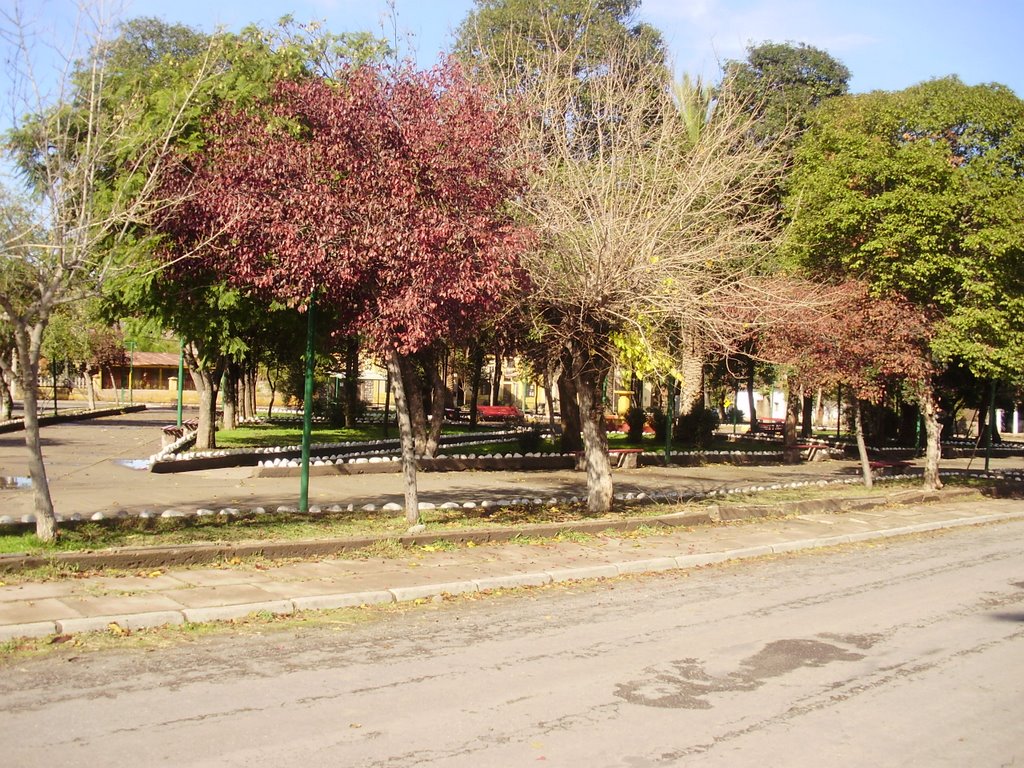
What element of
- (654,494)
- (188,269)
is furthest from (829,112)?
(188,269)

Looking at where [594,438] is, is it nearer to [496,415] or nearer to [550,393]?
[550,393]

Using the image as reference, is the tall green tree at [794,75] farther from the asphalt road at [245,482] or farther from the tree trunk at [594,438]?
the tree trunk at [594,438]

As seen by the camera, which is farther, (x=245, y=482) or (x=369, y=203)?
(x=245, y=482)

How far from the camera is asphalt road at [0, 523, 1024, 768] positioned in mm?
5531

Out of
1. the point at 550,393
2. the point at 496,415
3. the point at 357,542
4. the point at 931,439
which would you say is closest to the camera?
A: the point at 357,542

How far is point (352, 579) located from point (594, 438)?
669 cm

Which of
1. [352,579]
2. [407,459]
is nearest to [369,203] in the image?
[407,459]

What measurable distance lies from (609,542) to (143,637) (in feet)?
23.6

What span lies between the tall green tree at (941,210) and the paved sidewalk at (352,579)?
744 centimetres

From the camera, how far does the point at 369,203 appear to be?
11898 mm

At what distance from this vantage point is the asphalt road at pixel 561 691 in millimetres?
5531

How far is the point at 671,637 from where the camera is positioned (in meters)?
8.57

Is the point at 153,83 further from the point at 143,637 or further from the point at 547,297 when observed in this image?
the point at 143,637

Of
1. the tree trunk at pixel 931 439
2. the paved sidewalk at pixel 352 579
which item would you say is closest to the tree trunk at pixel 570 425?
the tree trunk at pixel 931 439
